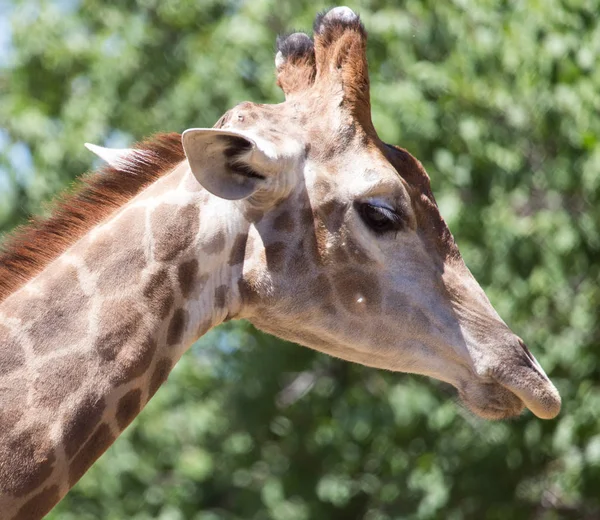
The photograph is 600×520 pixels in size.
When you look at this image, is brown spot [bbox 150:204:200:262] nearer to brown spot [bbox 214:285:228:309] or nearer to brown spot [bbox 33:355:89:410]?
brown spot [bbox 214:285:228:309]

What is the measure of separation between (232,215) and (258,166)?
20cm

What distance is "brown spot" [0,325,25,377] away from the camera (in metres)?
3.49

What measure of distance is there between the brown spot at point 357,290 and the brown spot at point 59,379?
3.10 feet

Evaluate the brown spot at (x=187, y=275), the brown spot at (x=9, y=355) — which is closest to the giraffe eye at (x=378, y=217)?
the brown spot at (x=187, y=275)

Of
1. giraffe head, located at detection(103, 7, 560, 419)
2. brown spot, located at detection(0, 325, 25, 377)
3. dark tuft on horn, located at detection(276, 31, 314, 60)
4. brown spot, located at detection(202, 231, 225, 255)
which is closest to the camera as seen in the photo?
brown spot, located at detection(0, 325, 25, 377)

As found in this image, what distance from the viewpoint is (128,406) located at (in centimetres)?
361

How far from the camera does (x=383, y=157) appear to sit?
4062 millimetres

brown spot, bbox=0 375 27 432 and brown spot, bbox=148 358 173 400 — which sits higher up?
brown spot, bbox=0 375 27 432

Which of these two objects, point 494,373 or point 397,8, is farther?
point 397,8

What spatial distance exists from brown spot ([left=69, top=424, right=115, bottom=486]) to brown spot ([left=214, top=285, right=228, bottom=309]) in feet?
1.86

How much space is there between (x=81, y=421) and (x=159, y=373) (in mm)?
327

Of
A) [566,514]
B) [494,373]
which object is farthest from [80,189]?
[566,514]

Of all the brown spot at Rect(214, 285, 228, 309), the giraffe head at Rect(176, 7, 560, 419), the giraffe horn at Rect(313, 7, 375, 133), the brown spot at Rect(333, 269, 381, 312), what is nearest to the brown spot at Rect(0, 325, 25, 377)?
the brown spot at Rect(214, 285, 228, 309)

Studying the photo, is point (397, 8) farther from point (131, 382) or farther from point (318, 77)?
point (131, 382)
